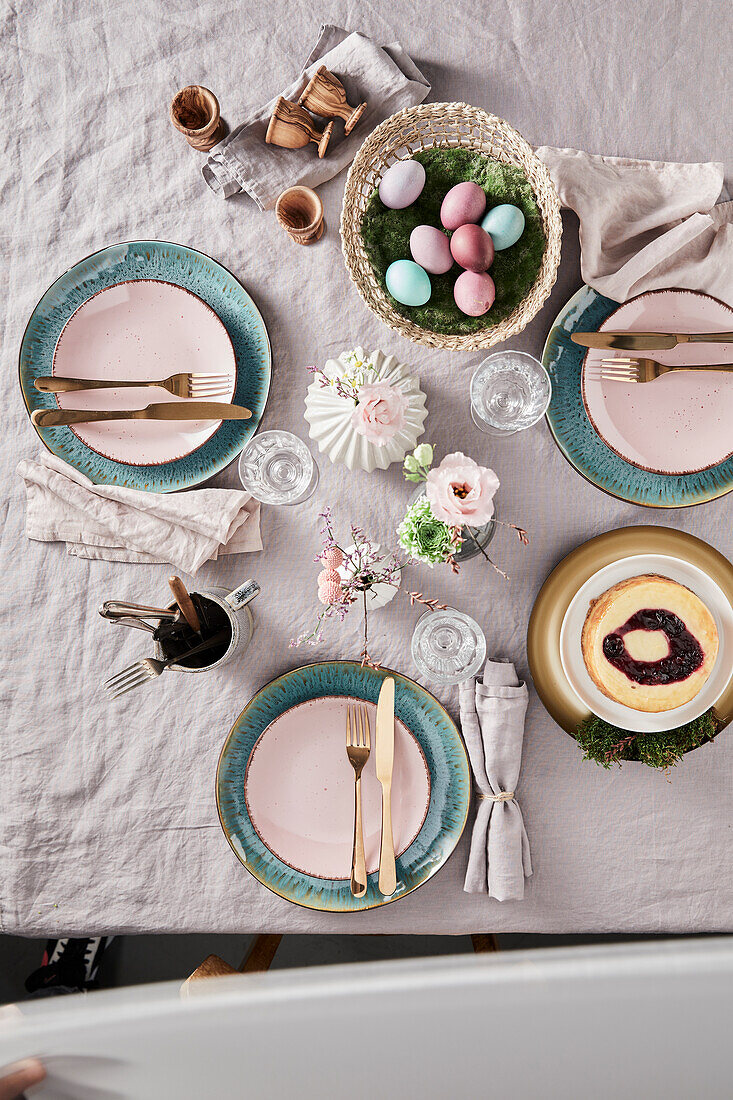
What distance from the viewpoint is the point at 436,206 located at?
0.96 m

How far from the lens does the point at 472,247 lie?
90 centimetres

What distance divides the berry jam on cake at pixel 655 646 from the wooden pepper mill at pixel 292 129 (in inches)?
31.2

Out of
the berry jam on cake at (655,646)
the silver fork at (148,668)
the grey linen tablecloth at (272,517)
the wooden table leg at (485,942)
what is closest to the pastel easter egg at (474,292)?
the grey linen tablecloth at (272,517)

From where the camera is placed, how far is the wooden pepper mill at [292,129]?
1001 millimetres

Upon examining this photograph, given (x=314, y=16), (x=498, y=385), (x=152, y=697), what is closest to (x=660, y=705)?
(x=498, y=385)

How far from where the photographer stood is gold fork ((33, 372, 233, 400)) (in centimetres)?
102

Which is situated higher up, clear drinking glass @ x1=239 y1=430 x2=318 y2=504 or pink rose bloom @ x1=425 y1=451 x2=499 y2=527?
clear drinking glass @ x1=239 y1=430 x2=318 y2=504

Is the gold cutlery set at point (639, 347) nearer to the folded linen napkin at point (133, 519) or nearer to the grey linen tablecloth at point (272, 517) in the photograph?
the grey linen tablecloth at point (272, 517)

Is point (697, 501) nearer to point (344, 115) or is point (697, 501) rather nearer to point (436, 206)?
point (436, 206)

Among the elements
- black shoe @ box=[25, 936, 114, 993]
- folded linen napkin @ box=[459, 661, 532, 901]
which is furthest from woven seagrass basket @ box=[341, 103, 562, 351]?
black shoe @ box=[25, 936, 114, 993]

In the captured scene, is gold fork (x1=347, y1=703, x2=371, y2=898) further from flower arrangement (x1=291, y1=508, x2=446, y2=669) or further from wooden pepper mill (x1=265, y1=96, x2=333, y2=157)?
wooden pepper mill (x1=265, y1=96, x2=333, y2=157)

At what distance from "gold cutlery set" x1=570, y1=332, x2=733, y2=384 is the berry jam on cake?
293mm

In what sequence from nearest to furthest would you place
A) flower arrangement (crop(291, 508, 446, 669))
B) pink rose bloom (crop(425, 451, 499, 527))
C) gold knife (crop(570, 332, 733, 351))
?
pink rose bloom (crop(425, 451, 499, 527)) → flower arrangement (crop(291, 508, 446, 669)) → gold knife (crop(570, 332, 733, 351))

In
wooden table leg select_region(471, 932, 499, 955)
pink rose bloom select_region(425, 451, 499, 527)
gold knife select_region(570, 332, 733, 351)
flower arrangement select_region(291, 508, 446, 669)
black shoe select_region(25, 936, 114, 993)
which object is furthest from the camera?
black shoe select_region(25, 936, 114, 993)
